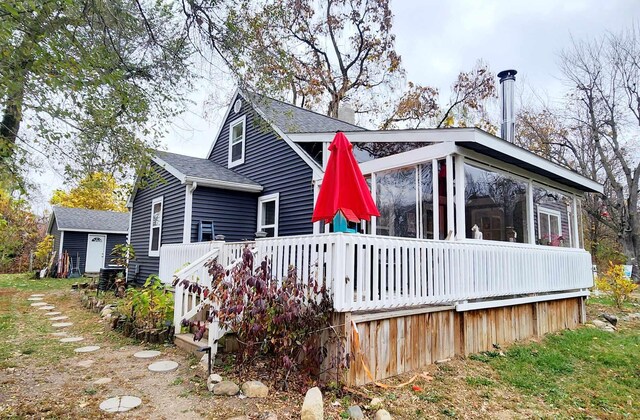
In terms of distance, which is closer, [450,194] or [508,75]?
[450,194]

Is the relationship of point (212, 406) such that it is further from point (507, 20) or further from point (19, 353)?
point (507, 20)

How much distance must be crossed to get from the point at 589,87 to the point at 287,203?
16223 millimetres

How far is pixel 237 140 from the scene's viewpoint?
36.2ft

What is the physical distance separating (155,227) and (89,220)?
11.2 metres

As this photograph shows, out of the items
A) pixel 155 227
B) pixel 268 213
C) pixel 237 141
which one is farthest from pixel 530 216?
pixel 155 227

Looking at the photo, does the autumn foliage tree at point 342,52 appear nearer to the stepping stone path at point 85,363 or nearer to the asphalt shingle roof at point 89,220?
the asphalt shingle roof at point 89,220

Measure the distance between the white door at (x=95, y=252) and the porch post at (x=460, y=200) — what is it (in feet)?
60.0

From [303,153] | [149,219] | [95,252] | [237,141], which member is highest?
[237,141]

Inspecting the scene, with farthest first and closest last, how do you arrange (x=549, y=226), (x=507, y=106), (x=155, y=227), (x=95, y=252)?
(x=95, y=252) → (x=155, y=227) → (x=507, y=106) → (x=549, y=226)

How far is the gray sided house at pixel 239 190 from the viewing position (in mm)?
8672

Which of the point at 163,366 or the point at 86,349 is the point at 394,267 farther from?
the point at 86,349

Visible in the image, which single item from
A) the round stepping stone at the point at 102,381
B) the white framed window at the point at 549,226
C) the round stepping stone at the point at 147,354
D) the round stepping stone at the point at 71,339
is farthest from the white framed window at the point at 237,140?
the white framed window at the point at 549,226

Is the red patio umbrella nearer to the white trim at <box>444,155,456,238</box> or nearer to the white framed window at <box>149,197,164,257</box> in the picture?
the white trim at <box>444,155,456,238</box>

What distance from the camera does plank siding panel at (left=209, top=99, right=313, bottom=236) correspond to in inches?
334
